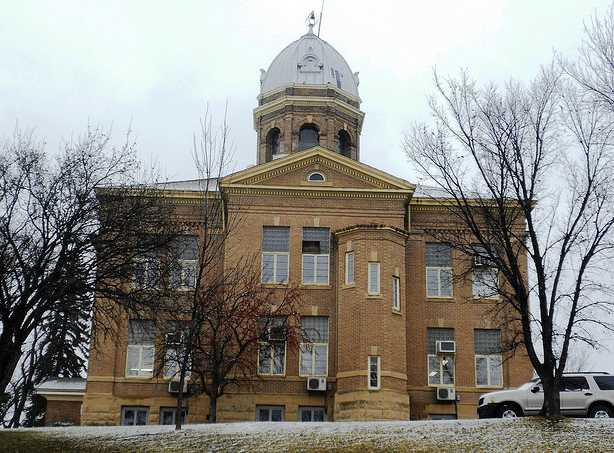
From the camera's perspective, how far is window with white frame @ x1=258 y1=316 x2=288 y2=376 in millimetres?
28828

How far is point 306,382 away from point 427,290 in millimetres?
6837

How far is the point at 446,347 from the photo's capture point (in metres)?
32.0

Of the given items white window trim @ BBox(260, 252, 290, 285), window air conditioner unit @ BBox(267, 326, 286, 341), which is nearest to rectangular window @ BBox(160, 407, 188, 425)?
window air conditioner unit @ BBox(267, 326, 286, 341)

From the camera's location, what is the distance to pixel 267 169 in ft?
108

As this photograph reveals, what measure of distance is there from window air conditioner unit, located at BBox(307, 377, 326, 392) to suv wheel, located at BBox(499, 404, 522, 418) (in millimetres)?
8533

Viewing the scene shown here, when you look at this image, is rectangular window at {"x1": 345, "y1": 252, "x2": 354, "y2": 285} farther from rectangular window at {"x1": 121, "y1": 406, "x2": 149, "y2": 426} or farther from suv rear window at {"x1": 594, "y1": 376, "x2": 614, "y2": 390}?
suv rear window at {"x1": 594, "y1": 376, "x2": 614, "y2": 390}

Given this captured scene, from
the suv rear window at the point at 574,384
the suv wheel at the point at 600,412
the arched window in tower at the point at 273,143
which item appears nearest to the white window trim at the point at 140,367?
the arched window in tower at the point at 273,143

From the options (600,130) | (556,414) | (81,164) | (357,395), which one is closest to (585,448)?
(556,414)

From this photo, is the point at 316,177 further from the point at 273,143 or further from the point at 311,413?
the point at 311,413

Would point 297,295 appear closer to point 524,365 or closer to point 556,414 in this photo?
point 524,365

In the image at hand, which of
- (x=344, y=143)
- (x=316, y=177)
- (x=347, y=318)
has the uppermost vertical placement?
(x=344, y=143)

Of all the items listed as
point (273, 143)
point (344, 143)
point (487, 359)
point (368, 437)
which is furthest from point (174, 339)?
point (344, 143)

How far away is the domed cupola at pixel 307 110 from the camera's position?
41688 mm

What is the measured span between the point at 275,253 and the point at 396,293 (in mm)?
5312
